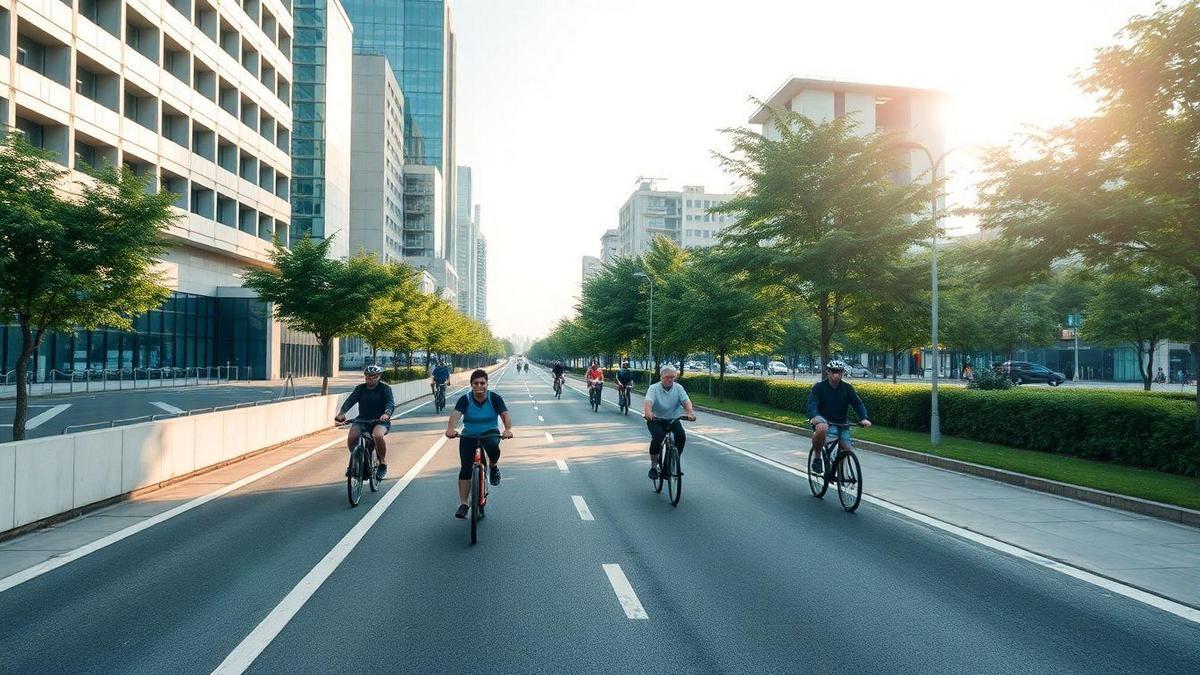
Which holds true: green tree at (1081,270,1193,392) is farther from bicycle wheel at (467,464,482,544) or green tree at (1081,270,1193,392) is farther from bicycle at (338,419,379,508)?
bicycle wheel at (467,464,482,544)

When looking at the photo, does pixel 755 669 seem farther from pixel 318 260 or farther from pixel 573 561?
pixel 318 260

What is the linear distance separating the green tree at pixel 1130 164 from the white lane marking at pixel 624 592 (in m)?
8.96

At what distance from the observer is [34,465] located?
7.96m

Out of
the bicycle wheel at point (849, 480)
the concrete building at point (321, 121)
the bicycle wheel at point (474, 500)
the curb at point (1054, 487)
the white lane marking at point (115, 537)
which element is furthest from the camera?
the concrete building at point (321, 121)

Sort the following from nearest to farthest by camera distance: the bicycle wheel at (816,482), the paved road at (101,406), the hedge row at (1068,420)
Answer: the bicycle wheel at (816,482)
the hedge row at (1068,420)
the paved road at (101,406)

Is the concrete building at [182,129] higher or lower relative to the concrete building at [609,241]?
lower

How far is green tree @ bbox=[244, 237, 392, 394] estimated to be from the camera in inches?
952

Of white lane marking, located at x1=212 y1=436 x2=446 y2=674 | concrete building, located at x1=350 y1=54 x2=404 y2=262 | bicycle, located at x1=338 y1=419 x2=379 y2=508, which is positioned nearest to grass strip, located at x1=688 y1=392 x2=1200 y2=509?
white lane marking, located at x1=212 y1=436 x2=446 y2=674

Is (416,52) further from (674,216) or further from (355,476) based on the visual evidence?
(355,476)

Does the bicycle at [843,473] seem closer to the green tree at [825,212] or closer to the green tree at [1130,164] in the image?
the green tree at [1130,164]

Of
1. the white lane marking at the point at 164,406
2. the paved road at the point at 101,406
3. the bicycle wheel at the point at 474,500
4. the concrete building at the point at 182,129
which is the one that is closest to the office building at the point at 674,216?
the concrete building at the point at 182,129

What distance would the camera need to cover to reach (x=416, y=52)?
132 m

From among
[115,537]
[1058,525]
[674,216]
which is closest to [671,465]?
[1058,525]

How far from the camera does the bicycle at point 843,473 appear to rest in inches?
361
